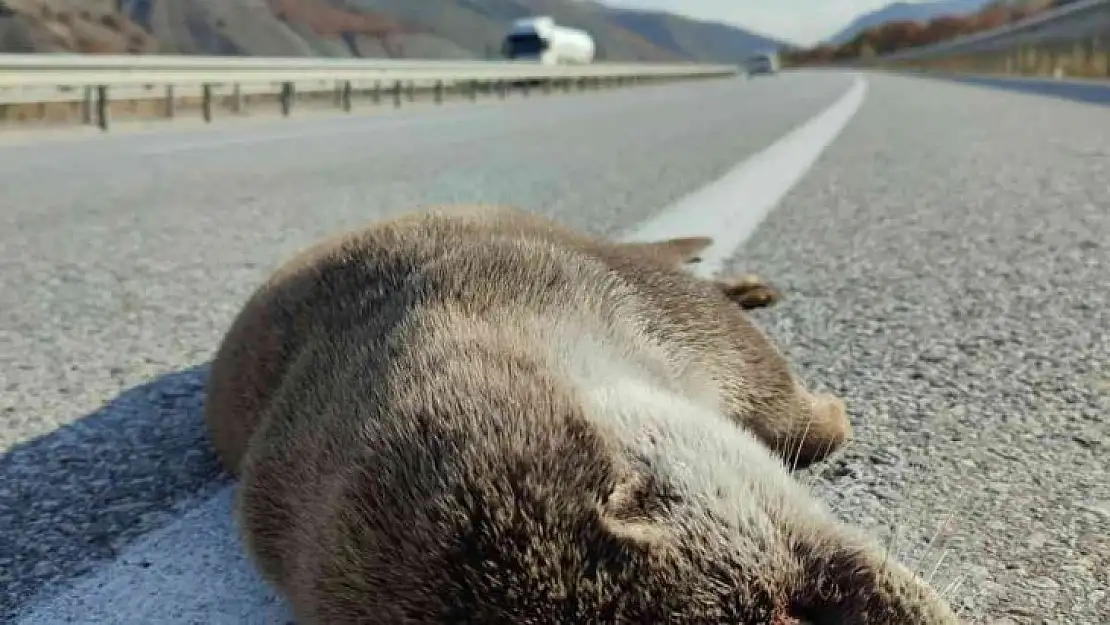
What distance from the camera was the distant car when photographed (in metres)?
70.8

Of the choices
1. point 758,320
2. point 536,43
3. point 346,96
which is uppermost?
point 536,43

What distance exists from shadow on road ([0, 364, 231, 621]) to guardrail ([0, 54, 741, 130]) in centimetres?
1096

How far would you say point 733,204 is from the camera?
603 cm

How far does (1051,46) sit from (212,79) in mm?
17893

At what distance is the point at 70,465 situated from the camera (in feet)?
7.98

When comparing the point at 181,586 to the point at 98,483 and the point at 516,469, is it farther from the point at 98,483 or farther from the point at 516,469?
the point at 516,469

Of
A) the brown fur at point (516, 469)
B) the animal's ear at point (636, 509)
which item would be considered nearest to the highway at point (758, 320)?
the brown fur at point (516, 469)

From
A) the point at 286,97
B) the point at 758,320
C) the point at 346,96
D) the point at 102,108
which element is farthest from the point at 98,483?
the point at 346,96

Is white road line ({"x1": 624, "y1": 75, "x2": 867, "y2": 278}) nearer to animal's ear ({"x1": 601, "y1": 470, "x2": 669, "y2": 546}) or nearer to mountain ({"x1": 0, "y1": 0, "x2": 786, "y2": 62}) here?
animal's ear ({"x1": 601, "y1": 470, "x2": 669, "y2": 546})

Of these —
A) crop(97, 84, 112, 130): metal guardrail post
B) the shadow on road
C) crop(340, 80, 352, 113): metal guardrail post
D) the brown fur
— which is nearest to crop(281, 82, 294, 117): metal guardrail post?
crop(340, 80, 352, 113): metal guardrail post

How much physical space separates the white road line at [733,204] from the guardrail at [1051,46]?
12.4 meters

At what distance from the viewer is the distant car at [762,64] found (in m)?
70.8

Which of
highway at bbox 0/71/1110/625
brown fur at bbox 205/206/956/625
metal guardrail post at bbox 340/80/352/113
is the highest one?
brown fur at bbox 205/206/956/625

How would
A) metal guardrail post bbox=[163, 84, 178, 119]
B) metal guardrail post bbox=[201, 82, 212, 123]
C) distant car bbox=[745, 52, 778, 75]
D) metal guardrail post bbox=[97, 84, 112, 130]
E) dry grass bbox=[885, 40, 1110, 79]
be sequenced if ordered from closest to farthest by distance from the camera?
1. metal guardrail post bbox=[97, 84, 112, 130]
2. metal guardrail post bbox=[163, 84, 178, 119]
3. metal guardrail post bbox=[201, 82, 212, 123]
4. dry grass bbox=[885, 40, 1110, 79]
5. distant car bbox=[745, 52, 778, 75]
